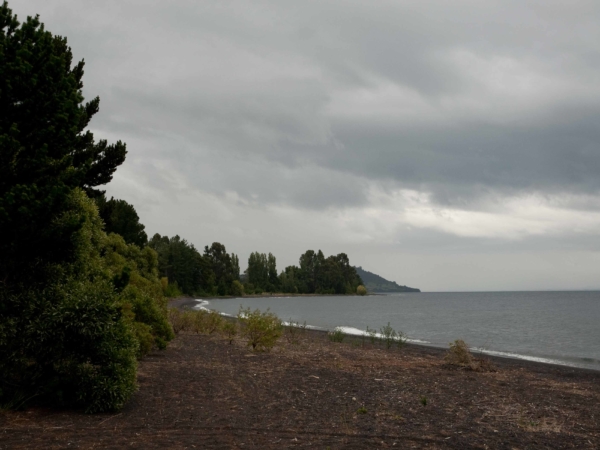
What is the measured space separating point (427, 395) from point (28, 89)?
1074cm

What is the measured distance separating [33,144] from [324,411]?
753cm

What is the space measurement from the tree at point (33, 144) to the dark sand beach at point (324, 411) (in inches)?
120

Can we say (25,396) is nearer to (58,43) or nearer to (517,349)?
(58,43)

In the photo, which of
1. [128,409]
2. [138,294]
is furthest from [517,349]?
[128,409]

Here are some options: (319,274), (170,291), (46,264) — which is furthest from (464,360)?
(319,274)

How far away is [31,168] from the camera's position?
31.7 feet

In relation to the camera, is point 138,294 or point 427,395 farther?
point 138,294

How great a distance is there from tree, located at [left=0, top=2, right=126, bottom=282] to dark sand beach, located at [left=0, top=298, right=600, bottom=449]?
304 cm

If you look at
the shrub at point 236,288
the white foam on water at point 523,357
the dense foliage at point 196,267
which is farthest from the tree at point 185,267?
the white foam on water at point 523,357

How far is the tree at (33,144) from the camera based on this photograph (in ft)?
30.0

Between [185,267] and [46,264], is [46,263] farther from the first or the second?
[185,267]

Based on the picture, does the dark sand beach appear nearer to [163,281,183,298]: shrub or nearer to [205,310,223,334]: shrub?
[205,310,223,334]: shrub

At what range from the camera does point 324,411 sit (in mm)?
11281

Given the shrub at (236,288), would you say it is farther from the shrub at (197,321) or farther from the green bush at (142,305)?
the green bush at (142,305)
